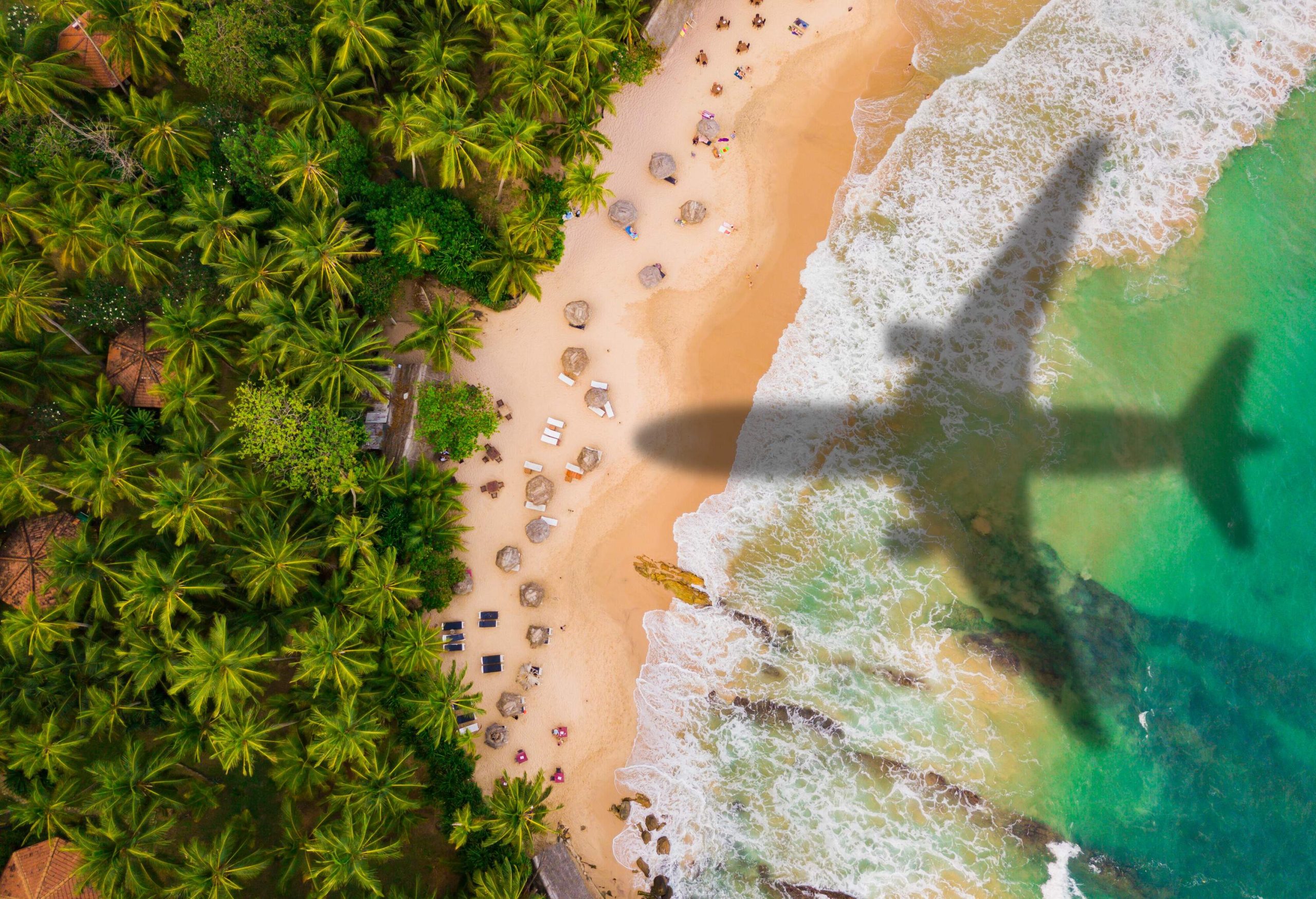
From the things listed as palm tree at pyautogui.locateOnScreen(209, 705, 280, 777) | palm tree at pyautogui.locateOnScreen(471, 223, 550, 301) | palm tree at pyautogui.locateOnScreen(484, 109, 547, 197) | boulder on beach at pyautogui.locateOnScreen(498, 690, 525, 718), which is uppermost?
palm tree at pyautogui.locateOnScreen(484, 109, 547, 197)

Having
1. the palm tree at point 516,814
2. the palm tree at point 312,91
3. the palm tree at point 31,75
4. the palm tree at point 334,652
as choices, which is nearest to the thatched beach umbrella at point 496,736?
the palm tree at point 516,814

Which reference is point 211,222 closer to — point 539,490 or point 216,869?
point 539,490

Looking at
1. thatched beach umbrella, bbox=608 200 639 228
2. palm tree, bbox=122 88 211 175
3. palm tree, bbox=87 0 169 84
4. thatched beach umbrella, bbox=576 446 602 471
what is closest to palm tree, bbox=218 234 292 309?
palm tree, bbox=122 88 211 175

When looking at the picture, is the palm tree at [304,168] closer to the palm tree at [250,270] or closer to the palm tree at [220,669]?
the palm tree at [250,270]

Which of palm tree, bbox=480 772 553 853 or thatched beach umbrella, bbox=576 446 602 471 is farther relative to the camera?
thatched beach umbrella, bbox=576 446 602 471

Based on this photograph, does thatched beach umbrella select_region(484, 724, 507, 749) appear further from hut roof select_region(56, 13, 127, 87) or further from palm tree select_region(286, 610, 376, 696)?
hut roof select_region(56, 13, 127, 87)
